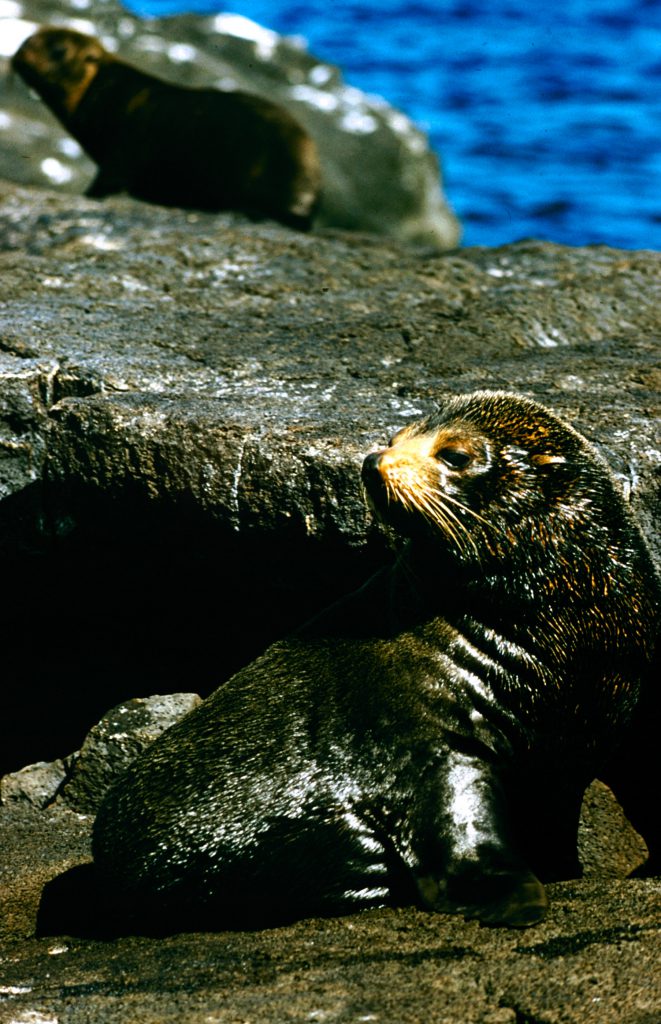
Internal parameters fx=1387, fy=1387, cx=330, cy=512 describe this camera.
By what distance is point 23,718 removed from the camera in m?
5.35

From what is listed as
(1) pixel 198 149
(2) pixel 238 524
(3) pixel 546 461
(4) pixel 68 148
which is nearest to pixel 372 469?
(3) pixel 546 461

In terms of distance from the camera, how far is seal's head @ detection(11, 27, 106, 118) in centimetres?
1127

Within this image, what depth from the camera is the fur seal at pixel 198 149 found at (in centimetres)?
1029

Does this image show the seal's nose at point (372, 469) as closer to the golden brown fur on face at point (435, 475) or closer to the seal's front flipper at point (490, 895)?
the golden brown fur on face at point (435, 475)

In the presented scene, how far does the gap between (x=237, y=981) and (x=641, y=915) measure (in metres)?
1.00

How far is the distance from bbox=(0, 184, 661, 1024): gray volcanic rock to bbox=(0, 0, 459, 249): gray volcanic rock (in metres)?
7.80

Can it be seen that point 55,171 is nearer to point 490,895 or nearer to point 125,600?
point 125,600

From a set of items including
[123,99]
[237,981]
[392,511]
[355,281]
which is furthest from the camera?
[123,99]

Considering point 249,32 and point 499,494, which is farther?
point 249,32

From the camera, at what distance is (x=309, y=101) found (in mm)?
14320

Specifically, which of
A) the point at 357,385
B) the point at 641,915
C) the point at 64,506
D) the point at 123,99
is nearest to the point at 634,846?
the point at 641,915

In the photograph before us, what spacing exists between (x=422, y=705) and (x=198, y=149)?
725cm

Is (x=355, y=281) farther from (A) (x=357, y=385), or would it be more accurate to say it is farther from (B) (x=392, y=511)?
(B) (x=392, y=511)

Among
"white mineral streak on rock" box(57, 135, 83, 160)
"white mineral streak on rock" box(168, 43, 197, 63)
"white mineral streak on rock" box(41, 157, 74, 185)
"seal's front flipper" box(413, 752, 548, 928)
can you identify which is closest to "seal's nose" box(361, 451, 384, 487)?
"seal's front flipper" box(413, 752, 548, 928)
